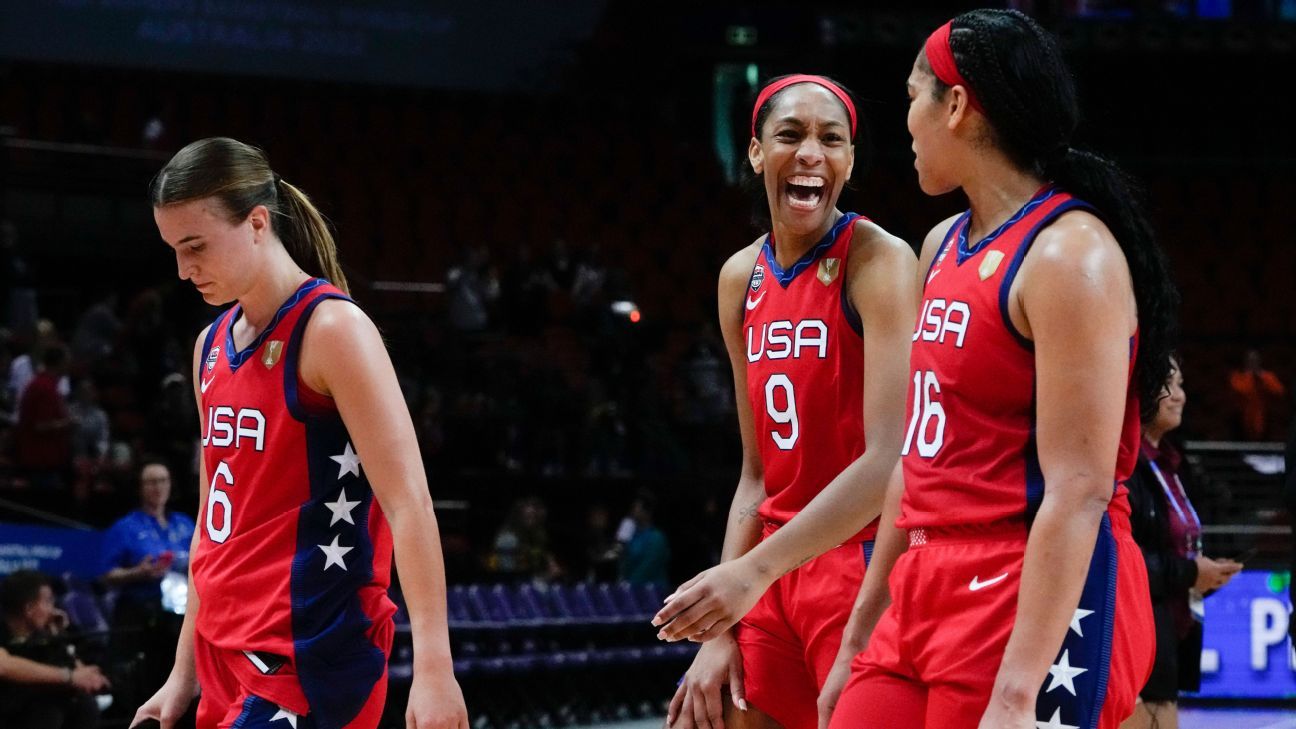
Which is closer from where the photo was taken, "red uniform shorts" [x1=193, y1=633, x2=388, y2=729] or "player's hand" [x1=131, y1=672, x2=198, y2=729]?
"red uniform shorts" [x1=193, y1=633, x2=388, y2=729]

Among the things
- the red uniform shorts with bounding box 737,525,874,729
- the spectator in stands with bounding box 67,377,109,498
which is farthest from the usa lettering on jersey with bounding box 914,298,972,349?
the spectator in stands with bounding box 67,377,109,498

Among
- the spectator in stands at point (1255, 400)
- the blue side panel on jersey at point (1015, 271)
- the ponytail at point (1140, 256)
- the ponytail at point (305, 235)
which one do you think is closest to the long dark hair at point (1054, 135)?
the ponytail at point (1140, 256)

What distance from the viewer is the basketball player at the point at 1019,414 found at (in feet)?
7.72

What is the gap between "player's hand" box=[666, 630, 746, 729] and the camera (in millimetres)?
3457

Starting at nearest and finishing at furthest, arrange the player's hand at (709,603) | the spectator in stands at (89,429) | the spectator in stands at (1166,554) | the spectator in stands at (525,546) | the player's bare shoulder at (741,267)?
the player's hand at (709,603) < the player's bare shoulder at (741,267) < the spectator in stands at (1166,554) < the spectator in stands at (89,429) < the spectator in stands at (525,546)

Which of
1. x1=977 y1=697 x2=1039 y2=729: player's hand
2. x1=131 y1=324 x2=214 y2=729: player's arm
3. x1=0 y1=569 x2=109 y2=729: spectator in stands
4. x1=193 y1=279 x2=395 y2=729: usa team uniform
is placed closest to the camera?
x1=977 y1=697 x2=1039 y2=729: player's hand

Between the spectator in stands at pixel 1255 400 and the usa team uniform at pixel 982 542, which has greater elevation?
the usa team uniform at pixel 982 542

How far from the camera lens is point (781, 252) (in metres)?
3.60

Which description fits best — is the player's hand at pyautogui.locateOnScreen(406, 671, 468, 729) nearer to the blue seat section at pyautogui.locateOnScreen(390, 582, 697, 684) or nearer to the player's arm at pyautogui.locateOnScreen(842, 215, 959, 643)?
the player's arm at pyautogui.locateOnScreen(842, 215, 959, 643)

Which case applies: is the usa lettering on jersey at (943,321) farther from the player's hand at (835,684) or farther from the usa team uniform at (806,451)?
the usa team uniform at (806,451)

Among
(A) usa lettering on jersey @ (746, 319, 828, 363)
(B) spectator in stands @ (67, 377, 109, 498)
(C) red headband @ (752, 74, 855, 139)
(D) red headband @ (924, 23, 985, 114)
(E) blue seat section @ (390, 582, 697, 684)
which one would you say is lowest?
(E) blue seat section @ (390, 582, 697, 684)

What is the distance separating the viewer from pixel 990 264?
2.52 metres

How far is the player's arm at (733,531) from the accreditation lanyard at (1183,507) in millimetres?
2533

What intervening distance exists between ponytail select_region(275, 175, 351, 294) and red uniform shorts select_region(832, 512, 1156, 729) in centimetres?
147
